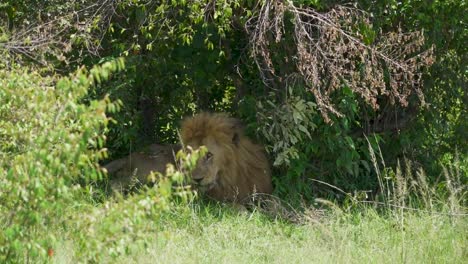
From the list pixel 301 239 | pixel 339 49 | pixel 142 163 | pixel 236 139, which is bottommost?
pixel 301 239

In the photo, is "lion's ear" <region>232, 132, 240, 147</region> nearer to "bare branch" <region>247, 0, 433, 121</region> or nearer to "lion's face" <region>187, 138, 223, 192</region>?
"lion's face" <region>187, 138, 223, 192</region>

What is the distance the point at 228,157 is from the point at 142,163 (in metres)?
0.89

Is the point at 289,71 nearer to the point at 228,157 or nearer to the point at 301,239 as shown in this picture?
the point at 228,157

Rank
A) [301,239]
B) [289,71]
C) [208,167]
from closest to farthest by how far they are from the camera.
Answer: [301,239], [208,167], [289,71]

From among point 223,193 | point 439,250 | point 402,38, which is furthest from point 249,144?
point 439,250

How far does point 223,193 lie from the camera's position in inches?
312

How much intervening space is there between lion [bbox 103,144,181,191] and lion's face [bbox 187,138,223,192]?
0.53 m

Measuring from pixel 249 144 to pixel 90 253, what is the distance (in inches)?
156

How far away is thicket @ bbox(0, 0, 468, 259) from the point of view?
705 cm

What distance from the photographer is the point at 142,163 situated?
27.2 ft

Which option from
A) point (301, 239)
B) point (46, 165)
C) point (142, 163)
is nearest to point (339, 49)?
point (301, 239)

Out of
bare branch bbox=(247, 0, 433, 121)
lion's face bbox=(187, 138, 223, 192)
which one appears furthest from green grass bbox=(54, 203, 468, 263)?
bare branch bbox=(247, 0, 433, 121)

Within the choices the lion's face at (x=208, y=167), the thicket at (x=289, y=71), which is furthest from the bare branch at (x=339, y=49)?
the lion's face at (x=208, y=167)

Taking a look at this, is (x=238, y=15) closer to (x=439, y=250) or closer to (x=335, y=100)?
(x=335, y=100)
